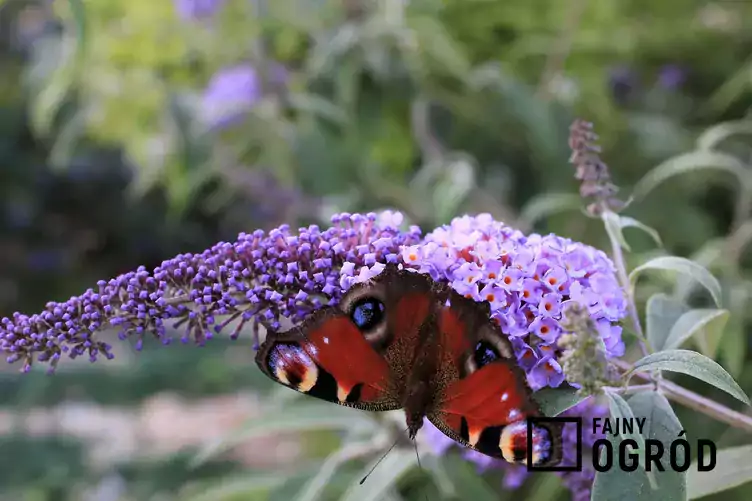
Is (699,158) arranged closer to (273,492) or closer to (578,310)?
(578,310)

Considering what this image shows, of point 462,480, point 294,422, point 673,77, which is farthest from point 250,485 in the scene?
point 673,77

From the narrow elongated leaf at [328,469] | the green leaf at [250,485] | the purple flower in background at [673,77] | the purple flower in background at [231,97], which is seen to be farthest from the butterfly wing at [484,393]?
the purple flower in background at [673,77]

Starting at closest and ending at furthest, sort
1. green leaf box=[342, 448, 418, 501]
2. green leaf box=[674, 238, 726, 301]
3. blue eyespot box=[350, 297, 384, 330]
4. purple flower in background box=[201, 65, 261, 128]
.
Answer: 1. blue eyespot box=[350, 297, 384, 330]
2. green leaf box=[342, 448, 418, 501]
3. green leaf box=[674, 238, 726, 301]
4. purple flower in background box=[201, 65, 261, 128]

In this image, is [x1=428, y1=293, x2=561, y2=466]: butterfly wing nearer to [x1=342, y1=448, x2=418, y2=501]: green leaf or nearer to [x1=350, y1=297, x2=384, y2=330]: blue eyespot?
[x1=350, y1=297, x2=384, y2=330]: blue eyespot

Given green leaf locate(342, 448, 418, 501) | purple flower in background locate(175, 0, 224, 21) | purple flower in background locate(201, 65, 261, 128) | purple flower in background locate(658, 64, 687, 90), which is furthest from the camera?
purple flower in background locate(658, 64, 687, 90)

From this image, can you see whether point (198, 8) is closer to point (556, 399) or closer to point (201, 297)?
point (201, 297)

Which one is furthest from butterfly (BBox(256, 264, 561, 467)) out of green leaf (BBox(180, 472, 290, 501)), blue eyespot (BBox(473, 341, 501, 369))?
green leaf (BBox(180, 472, 290, 501))

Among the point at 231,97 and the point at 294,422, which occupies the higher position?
the point at 231,97

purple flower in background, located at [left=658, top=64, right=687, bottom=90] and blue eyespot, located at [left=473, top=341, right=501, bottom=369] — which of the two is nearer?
blue eyespot, located at [left=473, top=341, right=501, bottom=369]
